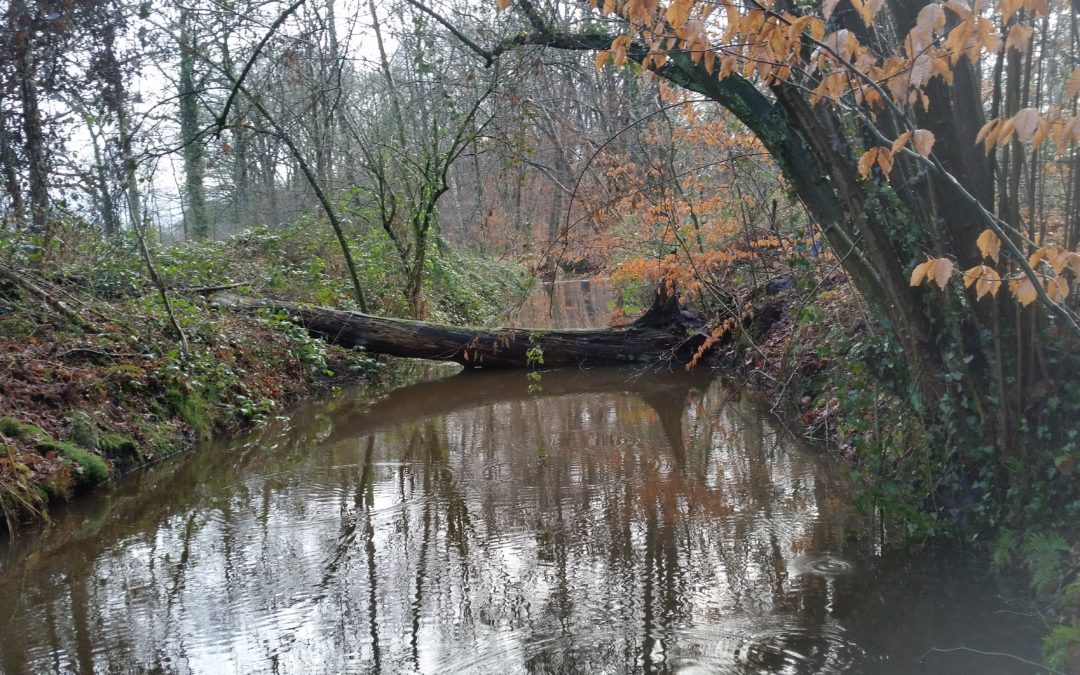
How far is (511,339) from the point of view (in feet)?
37.1

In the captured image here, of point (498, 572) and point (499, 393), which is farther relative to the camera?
point (499, 393)

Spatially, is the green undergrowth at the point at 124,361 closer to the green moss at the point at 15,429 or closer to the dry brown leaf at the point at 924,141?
the green moss at the point at 15,429

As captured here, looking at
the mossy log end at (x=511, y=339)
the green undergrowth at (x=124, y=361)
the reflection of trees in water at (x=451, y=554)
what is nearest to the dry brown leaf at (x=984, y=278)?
the reflection of trees in water at (x=451, y=554)

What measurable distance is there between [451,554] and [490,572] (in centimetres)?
41

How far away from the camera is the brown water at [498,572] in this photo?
3.59m

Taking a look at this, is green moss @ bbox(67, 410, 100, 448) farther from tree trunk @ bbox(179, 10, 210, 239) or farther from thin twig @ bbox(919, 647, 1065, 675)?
thin twig @ bbox(919, 647, 1065, 675)

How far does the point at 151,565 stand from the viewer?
4.91 m

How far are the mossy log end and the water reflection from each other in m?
3.76

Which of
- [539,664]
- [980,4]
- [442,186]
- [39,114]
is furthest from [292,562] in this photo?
[442,186]

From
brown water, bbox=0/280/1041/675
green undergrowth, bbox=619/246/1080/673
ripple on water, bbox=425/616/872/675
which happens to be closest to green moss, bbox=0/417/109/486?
brown water, bbox=0/280/1041/675

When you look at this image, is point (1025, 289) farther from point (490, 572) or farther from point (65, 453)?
point (65, 453)

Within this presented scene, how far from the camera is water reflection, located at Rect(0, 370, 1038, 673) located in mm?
3607

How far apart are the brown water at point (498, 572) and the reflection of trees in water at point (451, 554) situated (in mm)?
18

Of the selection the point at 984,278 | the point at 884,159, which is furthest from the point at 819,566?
the point at 884,159
